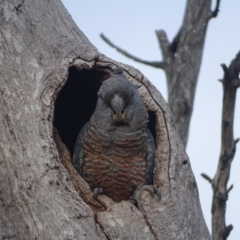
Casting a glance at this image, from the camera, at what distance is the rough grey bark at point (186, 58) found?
6.58m

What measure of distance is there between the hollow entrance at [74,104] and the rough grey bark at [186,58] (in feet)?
4.68

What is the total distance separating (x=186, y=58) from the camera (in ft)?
21.9

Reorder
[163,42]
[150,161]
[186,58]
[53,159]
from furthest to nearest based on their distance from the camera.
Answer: [163,42], [186,58], [150,161], [53,159]

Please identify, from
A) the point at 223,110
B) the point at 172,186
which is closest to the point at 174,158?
the point at 172,186

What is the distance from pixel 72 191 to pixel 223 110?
1.81 metres

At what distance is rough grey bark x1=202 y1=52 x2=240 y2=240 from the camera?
197 inches

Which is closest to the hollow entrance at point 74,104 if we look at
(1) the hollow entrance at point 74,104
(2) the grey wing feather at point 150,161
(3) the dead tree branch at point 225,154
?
(1) the hollow entrance at point 74,104

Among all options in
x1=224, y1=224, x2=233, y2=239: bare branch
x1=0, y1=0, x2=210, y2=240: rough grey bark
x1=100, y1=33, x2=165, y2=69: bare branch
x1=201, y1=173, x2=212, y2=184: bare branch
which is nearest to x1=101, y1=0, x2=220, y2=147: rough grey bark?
x1=100, y1=33, x2=165, y2=69: bare branch

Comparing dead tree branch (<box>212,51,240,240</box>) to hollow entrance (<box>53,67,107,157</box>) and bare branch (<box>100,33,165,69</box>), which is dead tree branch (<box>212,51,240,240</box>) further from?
bare branch (<box>100,33,165,69</box>)

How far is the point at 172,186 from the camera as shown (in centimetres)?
427

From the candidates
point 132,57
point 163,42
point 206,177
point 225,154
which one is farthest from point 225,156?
point 163,42

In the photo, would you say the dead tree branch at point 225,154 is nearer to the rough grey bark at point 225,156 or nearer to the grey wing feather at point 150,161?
the rough grey bark at point 225,156

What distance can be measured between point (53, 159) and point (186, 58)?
3.07 m

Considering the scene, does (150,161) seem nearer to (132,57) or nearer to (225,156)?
(225,156)
